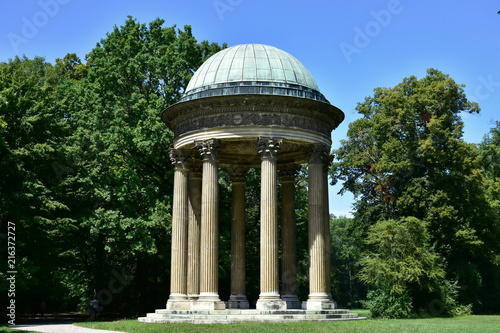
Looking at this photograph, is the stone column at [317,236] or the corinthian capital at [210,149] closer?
the stone column at [317,236]

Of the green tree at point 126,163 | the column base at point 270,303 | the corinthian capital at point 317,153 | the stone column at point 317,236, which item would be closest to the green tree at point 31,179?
the green tree at point 126,163

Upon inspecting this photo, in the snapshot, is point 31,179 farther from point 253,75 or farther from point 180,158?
point 253,75

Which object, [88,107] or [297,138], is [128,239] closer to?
[88,107]

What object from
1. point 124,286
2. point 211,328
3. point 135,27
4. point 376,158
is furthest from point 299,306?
point 135,27

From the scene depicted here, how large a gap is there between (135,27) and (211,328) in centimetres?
3022

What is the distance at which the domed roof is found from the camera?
32.9 meters

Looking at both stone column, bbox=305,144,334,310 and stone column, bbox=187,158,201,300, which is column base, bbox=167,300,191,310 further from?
stone column, bbox=305,144,334,310

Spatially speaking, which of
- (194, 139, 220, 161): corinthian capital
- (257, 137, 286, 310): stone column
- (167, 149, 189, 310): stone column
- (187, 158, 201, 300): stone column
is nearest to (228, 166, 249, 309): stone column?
(187, 158, 201, 300): stone column

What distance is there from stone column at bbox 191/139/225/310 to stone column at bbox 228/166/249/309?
368 centimetres

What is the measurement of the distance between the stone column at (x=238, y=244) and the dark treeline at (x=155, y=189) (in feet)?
16.9

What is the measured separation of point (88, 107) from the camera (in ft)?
151

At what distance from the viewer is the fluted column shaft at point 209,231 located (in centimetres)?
3127

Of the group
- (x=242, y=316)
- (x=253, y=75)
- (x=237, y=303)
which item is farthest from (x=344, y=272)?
(x=242, y=316)

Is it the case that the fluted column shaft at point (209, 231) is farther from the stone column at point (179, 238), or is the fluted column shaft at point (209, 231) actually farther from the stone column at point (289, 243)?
the stone column at point (289, 243)
